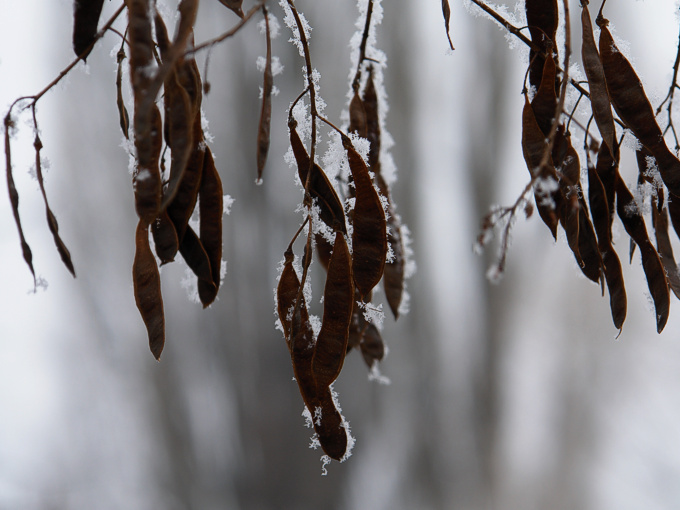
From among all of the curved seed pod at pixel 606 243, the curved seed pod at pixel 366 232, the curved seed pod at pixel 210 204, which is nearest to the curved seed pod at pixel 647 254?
the curved seed pod at pixel 606 243

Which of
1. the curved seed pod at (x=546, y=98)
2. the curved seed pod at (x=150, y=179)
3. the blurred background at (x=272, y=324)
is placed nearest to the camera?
the curved seed pod at (x=150, y=179)

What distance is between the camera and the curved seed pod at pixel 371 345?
679 mm

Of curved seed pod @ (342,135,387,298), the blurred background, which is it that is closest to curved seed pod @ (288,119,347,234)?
curved seed pod @ (342,135,387,298)

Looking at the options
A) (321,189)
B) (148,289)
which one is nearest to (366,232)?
(321,189)

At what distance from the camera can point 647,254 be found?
1.42 feet

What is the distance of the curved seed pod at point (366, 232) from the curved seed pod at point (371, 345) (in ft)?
0.96

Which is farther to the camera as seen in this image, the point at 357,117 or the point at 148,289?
the point at 357,117

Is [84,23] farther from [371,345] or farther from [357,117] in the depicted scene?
[371,345]

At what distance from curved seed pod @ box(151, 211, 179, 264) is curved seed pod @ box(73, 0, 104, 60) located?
0.14 m

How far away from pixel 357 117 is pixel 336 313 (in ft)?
0.96

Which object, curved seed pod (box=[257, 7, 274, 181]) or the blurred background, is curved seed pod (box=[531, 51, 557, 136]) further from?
the blurred background

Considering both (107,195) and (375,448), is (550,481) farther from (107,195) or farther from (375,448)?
(107,195)

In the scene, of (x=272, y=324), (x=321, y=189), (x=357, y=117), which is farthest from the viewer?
(x=272, y=324)

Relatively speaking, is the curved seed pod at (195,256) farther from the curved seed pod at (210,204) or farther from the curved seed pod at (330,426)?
the curved seed pod at (330,426)
